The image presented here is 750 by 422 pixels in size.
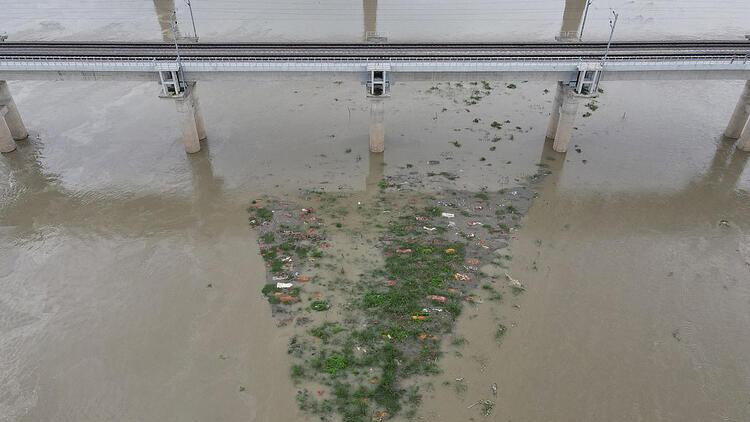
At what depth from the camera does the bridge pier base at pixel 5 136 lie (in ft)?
119

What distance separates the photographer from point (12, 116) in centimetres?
3775

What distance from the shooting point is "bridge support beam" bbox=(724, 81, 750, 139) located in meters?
37.6

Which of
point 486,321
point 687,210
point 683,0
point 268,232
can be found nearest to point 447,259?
point 486,321

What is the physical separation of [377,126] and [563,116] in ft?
45.8

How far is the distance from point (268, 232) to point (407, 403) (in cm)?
1403

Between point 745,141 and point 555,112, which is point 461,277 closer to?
point 555,112

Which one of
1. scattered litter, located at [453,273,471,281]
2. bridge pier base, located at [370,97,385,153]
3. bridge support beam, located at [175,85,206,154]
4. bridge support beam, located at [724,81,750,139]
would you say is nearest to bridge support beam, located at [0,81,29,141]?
bridge support beam, located at [175,85,206,154]

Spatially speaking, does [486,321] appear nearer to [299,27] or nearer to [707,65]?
[707,65]

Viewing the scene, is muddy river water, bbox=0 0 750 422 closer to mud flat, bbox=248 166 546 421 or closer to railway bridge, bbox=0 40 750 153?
mud flat, bbox=248 166 546 421

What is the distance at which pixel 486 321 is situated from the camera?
23438mm

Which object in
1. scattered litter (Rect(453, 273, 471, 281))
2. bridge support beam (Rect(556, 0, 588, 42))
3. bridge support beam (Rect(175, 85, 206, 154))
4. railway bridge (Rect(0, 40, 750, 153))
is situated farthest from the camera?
bridge support beam (Rect(556, 0, 588, 42))

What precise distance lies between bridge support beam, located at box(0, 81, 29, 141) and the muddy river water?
3.06 ft

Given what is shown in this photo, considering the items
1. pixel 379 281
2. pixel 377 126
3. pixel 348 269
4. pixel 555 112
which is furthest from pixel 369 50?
pixel 379 281

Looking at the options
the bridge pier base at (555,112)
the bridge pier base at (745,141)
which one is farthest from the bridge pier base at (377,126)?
the bridge pier base at (745,141)
